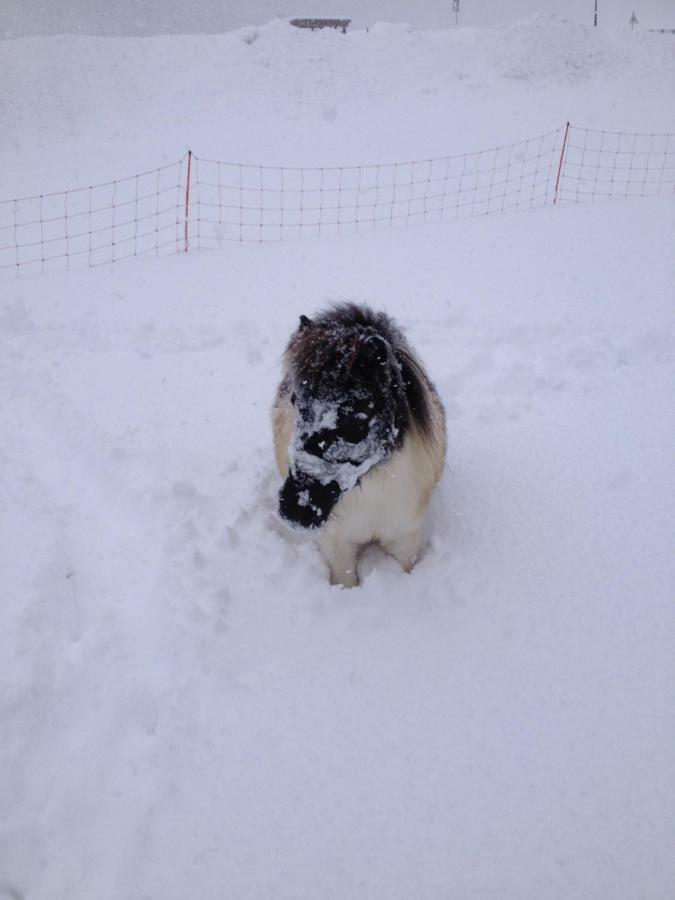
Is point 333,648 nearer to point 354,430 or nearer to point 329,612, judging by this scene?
point 329,612

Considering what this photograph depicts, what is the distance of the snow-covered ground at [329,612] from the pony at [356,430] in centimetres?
57

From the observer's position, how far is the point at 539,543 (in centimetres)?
362

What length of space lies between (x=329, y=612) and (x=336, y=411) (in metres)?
1.35

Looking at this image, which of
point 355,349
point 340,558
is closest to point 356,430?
point 355,349

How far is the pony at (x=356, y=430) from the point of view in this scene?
248cm

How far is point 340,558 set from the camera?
131 inches

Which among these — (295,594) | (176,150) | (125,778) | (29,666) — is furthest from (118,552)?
(176,150)

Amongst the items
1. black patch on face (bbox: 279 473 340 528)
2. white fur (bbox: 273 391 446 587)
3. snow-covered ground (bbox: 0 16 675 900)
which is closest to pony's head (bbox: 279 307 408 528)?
black patch on face (bbox: 279 473 340 528)

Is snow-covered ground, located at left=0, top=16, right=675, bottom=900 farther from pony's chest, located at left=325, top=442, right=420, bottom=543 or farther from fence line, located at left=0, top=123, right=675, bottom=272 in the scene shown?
fence line, located at left=0, top=123, right=675, bottom=272

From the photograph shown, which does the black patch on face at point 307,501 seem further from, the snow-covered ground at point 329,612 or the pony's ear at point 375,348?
the snow-covered ground at point 329,612

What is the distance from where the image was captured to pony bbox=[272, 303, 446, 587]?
2.48 m

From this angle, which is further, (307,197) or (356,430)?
(307,197)

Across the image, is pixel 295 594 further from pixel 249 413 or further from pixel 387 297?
pixel 387 297

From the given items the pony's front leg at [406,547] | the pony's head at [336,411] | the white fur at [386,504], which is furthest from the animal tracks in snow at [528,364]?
the pony's head at [336,411]
